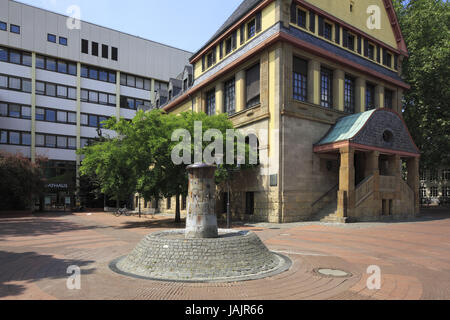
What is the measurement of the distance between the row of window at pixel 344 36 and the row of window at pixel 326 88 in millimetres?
2714

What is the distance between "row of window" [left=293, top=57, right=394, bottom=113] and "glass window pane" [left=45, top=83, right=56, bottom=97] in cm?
3653

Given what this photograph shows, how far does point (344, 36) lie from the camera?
26609 mm

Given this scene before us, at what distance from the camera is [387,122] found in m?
23.7

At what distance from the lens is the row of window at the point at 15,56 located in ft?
135

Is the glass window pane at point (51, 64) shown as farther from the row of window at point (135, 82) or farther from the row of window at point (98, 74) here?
the row of window at point (135, 82)

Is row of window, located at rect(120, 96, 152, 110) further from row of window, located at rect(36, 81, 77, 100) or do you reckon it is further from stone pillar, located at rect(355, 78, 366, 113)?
stone pillar, located at rect(355, 78, 366, 113)

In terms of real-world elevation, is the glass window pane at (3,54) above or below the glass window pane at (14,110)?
above

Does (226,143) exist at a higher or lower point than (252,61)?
lower

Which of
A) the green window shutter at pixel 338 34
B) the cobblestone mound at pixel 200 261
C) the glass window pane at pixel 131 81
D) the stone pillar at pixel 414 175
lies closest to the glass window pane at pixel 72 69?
the glass window pane at pixel 131 81

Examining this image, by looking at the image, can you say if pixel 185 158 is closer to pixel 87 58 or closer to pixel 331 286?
pixel 331 286

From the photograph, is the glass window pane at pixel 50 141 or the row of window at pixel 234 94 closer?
the row of window at pixel 234 94

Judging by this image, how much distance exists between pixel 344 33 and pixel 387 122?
872 cm
